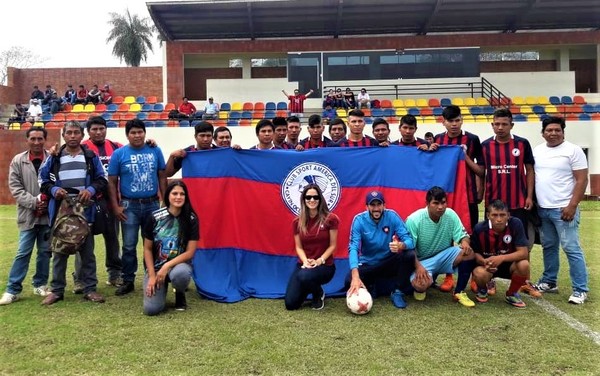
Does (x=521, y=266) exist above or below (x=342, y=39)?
below

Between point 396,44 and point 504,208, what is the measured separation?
2163cm

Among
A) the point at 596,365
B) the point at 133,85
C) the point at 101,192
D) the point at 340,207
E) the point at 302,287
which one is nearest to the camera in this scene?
the point at 596,365

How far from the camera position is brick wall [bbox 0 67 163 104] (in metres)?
30.0

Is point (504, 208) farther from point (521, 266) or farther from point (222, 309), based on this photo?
point (222, 309)

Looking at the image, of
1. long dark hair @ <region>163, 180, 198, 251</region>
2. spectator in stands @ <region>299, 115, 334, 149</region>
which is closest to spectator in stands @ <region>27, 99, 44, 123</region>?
spectator in stands @ <region>299, 115, 334, 149</region>

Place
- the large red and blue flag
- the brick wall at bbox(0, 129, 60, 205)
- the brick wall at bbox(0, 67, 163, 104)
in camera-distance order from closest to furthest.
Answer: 1. the large red and blue flag
2. the brick wall at bbox(0, 129, 60, 205)
3. the brick wall at bbox(0, 67, 163, 104)

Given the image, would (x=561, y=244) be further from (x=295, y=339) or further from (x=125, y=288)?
(x=125, y=288)

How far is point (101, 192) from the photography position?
16.9 ft

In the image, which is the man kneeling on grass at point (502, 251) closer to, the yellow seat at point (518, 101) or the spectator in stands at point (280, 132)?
the spectator in stands at point (280, 132)

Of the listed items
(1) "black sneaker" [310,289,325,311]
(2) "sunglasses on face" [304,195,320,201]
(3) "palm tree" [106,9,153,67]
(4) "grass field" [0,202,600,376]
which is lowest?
(4) "grass field" [0,202,600,376]

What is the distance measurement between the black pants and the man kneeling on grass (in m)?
1.61

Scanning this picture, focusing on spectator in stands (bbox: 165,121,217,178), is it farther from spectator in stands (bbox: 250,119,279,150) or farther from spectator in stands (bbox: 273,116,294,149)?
spectator in stands (bbox: 273,116,294,149)

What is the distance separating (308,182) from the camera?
557 centimetres

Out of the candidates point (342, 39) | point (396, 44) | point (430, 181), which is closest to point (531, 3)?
point (396, 44)
